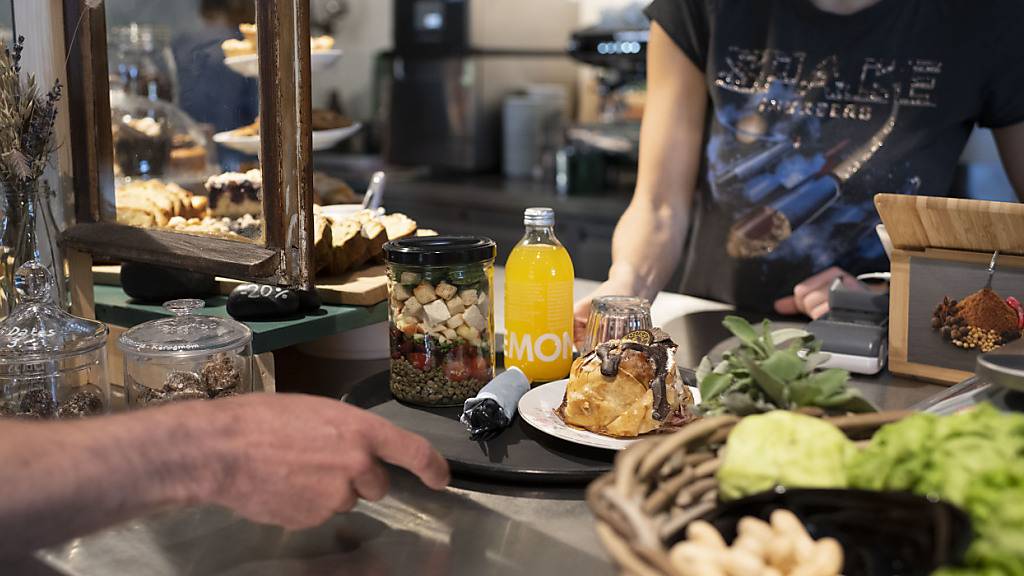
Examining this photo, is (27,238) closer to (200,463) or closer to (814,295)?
(200,463)

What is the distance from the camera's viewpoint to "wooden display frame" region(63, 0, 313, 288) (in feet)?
3.57

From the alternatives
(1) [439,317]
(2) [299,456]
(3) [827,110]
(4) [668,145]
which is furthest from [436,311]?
(3) [827,110]

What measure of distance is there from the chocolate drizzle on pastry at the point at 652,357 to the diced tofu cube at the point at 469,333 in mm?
155

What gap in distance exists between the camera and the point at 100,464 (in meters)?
0.67

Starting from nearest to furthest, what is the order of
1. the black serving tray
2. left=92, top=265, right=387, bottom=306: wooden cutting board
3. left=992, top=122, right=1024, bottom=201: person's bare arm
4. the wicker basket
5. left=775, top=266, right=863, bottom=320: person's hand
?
the wicker basket, the black serving tray, left=92, top=265, right=387, bottom=306: wooden cutting board, left=775, top=266, right=863, bottom=320: person's hand, left=992, top=122, right=1024, bottom=201: person's bare arm

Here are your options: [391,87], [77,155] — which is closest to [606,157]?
[391,87]

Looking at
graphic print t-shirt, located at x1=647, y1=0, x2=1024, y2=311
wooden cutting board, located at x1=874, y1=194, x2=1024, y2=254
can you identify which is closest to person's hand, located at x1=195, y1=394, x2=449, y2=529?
wooden cutting board, located at x1=874, y1=194, x2=1024, y2=254

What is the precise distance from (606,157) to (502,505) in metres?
2.66

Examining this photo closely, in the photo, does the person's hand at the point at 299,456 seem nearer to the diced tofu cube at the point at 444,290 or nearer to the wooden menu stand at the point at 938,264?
the diced tofu cube at the point at 444,290

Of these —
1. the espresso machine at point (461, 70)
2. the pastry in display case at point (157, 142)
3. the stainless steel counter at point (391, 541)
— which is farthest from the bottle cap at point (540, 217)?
the espresso machine at point (461, 70)

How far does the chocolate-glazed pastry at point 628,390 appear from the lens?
979 millimetres

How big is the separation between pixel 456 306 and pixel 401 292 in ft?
0.21

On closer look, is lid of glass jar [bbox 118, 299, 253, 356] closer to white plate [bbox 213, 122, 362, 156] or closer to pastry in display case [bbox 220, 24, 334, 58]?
white plate [bbox 213, 122, 362, 156]

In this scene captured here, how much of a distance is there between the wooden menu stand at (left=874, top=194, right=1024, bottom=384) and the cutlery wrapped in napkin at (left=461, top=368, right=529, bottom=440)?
49cm
